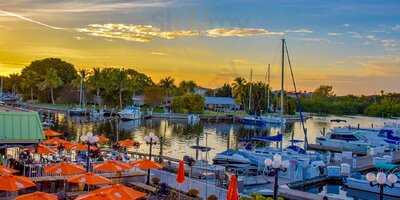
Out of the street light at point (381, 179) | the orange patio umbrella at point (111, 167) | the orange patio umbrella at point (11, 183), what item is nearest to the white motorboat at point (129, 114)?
the orange patio umbrella at point (111, 167)

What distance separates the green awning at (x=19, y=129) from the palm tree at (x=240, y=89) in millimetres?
123969

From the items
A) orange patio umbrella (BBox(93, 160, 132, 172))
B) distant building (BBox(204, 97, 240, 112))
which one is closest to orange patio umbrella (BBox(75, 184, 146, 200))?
orange patio umbrella (BBox(93, 160, 132, 172))

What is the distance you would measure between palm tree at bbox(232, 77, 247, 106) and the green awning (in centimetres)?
12397

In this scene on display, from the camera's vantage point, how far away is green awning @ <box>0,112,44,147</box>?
2219cm

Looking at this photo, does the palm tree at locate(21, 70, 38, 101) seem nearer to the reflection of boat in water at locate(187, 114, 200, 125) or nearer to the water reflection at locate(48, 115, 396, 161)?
the water reflection at locate(48, 115, 396, 161)

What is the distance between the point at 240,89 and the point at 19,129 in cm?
12694

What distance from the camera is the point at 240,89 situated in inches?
5822

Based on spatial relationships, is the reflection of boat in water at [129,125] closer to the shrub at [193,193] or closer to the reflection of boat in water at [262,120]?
the reflection of boat in water at [262,120]

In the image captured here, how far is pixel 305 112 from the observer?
188125 mm

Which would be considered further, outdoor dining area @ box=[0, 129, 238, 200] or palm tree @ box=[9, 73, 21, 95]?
palm tree @ box=[9, 73, 21, 95]

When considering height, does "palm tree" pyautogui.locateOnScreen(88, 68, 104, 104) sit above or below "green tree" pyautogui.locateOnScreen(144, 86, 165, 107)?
above

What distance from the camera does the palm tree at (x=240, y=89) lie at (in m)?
147

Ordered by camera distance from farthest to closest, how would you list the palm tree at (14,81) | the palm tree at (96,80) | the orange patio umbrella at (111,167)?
1. the palm tree at (14,81)
2. the palm tree at (96,80)
3. the orange patio umbrella at (111,167)

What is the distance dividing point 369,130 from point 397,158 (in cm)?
1850
